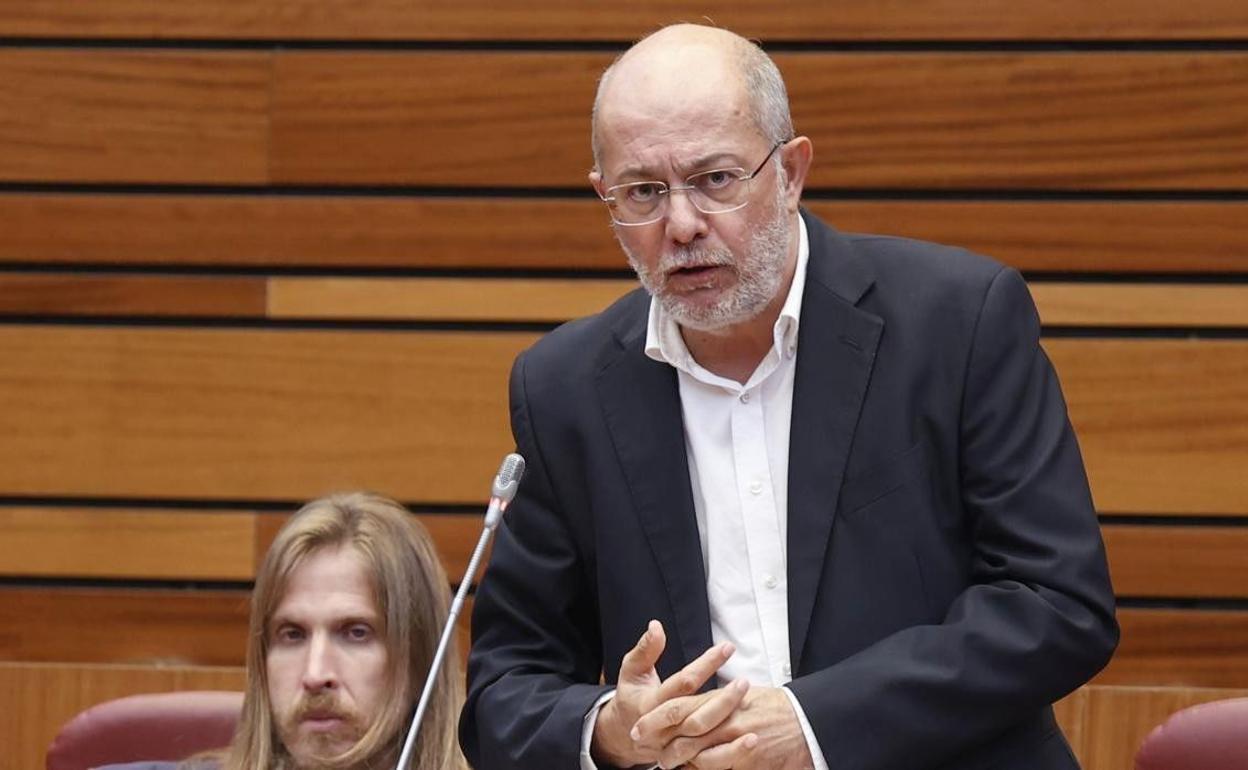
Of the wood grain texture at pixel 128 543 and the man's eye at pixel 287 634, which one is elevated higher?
the wood grain texture at pixel 128 543

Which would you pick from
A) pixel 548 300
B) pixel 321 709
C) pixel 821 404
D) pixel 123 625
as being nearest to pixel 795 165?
pixel 821 404

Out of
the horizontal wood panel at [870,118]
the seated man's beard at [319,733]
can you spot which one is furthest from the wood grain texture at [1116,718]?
the seated man's beard at [319,733]

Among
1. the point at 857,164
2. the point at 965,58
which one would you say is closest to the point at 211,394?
the point at 857,164

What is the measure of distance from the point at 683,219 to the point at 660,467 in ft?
0.99

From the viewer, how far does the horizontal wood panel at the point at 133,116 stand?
399 cm

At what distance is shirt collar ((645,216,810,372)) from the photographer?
212 cm

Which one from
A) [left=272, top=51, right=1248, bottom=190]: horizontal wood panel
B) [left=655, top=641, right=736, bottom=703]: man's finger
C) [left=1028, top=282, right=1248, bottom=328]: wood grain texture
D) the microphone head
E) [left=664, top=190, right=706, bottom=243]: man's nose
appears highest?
[left=272, top=51, right=1248, bottom=190]: horizontal wood panel

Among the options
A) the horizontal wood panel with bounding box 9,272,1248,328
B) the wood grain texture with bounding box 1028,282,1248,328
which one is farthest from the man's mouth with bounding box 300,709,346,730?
the wood grain texture with bounding box 1028,282,1248,328

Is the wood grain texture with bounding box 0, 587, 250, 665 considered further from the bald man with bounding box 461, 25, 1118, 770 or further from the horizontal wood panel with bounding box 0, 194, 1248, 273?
the bald man with bounding box 461, 25, 1118, 770

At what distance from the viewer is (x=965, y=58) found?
148 inches

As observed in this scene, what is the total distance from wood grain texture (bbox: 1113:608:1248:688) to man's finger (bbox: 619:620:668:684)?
2012 mm

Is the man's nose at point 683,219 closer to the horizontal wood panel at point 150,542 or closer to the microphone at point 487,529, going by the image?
the microphone at point 487,529

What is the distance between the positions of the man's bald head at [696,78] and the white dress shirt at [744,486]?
20cm

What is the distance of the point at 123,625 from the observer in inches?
157
